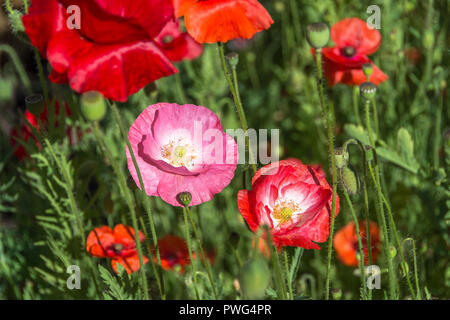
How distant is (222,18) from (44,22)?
1.24ft

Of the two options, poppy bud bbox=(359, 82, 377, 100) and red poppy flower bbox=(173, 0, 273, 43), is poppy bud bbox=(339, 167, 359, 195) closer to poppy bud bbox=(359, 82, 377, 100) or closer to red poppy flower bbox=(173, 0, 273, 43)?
poppy bud bbox=(359, 82, 377, 100)

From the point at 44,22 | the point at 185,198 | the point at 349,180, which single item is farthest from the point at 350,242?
the point at 44,22

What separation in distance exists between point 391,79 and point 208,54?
768 mm

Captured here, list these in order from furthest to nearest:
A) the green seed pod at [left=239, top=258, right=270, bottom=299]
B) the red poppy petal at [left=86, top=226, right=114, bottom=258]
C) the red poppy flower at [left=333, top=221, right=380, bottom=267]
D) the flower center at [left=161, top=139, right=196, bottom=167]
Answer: the red poppy flower at [left=333, top=221, right=380, bottom=267] → the red poppy petal at [left=86, top=226, right=114, bottom=258] → the flower center at [left=161, top=139, right=196, bottom=167] → the green seed pod at [left=239, top=258, right=270, bottom=299]

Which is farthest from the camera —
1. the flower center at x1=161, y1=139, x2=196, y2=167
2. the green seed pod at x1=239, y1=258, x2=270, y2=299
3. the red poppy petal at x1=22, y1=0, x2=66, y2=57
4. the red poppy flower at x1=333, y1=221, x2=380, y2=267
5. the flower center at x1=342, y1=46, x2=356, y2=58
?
the flower center at x1=342, y1=46, x2=356, y2=58

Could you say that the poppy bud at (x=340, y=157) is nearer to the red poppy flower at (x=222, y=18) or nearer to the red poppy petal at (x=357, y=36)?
the red poppy flower at (x=222, y=18)

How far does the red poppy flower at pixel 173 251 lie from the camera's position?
1580 millimetres

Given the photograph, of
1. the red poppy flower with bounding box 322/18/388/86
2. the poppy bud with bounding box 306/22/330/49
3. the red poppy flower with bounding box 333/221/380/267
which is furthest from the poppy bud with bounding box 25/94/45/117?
the red poppy flower with bounding box 333/221/380/267

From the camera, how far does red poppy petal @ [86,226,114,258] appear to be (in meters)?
1.40

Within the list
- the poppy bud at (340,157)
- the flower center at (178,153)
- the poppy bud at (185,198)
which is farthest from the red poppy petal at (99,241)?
the poppy bud at (340,157)

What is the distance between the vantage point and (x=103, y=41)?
1.16m

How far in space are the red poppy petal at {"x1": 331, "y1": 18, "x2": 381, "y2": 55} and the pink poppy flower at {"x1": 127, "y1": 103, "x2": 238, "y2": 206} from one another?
2.45 feet

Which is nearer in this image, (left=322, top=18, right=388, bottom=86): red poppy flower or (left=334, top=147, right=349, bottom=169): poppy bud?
(left=334, top=147, right=349, bottom=169): poppy bud

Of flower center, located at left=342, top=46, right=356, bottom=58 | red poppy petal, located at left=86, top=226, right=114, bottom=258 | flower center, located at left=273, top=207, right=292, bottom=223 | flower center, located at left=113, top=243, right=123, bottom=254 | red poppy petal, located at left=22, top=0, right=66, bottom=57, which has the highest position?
flower center, located at left=342, top=46, right=356, bottom=58
